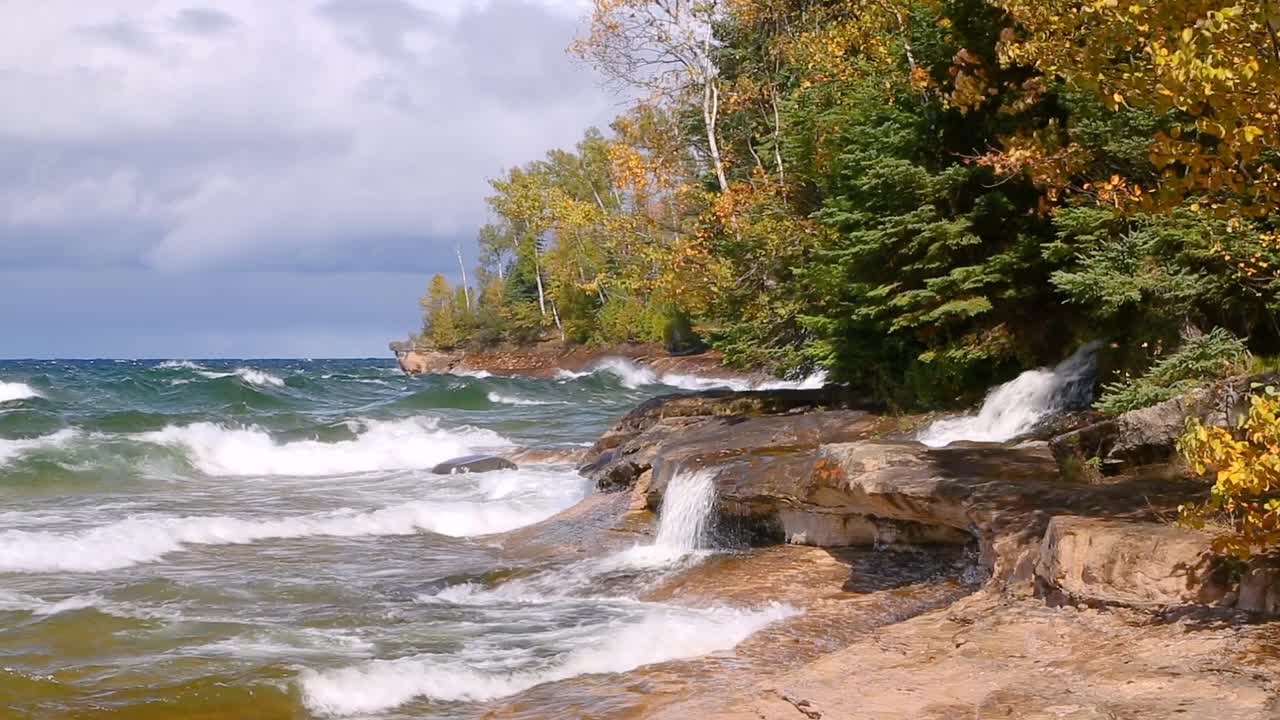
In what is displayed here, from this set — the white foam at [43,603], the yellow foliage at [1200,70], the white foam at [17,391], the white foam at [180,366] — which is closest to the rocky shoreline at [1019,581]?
the yellow foliage at [1200,70]

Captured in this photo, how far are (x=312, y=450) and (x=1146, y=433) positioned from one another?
2119 centimetres

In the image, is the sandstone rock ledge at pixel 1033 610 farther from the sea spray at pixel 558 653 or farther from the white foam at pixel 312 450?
the white foam at pixel 312 450

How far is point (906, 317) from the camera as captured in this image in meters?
14.9

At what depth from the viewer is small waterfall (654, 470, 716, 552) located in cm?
1161

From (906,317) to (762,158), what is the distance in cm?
964

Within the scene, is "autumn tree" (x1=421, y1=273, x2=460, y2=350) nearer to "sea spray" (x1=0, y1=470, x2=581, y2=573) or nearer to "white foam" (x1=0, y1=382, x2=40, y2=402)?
"white foam" (x1=0, y1=382, x2=40, y2=402)

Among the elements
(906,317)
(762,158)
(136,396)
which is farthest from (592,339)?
(906,317)

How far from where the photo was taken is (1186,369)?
11.1 m

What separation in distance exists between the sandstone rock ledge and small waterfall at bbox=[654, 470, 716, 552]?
48.4 inches

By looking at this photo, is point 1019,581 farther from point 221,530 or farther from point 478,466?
point 478,466

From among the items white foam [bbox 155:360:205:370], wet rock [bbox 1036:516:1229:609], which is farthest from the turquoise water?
white foam [bbox 155:360:205:370]

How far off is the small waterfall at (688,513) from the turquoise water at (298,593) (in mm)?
115

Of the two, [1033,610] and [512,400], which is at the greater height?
[512,400]

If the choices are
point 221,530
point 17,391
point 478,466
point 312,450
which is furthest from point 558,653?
point 17,391
